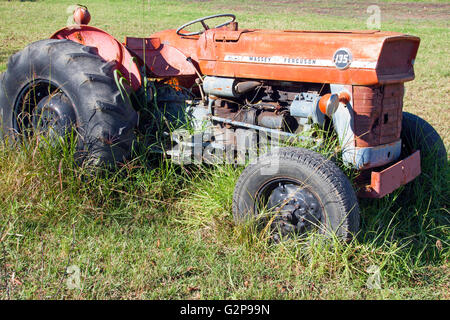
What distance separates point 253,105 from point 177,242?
1.28m

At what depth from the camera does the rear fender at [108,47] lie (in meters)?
4.29

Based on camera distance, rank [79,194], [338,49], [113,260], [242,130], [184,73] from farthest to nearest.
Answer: [184,73] → [242,130] → [79,194] → [338,49] → [113,260]

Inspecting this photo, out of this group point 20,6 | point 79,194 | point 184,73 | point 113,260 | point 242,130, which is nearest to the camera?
point 113,260

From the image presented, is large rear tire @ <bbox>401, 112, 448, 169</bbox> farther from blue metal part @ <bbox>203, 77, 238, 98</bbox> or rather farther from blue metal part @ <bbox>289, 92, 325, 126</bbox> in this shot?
blue metal part @ <bbox>203, 77, 238, 98</bbox>

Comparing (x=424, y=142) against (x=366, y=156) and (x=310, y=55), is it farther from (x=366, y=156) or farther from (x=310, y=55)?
(x=310, y=55)

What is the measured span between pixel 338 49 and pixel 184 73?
1481 mm

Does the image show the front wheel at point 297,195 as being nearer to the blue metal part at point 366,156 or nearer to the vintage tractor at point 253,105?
the vintage tractor at point 253,105

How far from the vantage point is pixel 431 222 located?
152 inches

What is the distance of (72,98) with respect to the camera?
3.96m

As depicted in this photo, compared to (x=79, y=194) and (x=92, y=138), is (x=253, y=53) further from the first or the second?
(x=79, y=194)

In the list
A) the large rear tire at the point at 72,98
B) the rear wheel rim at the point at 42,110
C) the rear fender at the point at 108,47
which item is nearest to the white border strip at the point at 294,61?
the rear fender at the point at 108,47

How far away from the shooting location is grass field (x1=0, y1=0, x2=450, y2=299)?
122 inches

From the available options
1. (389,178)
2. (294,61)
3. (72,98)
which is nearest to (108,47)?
(72,98)
